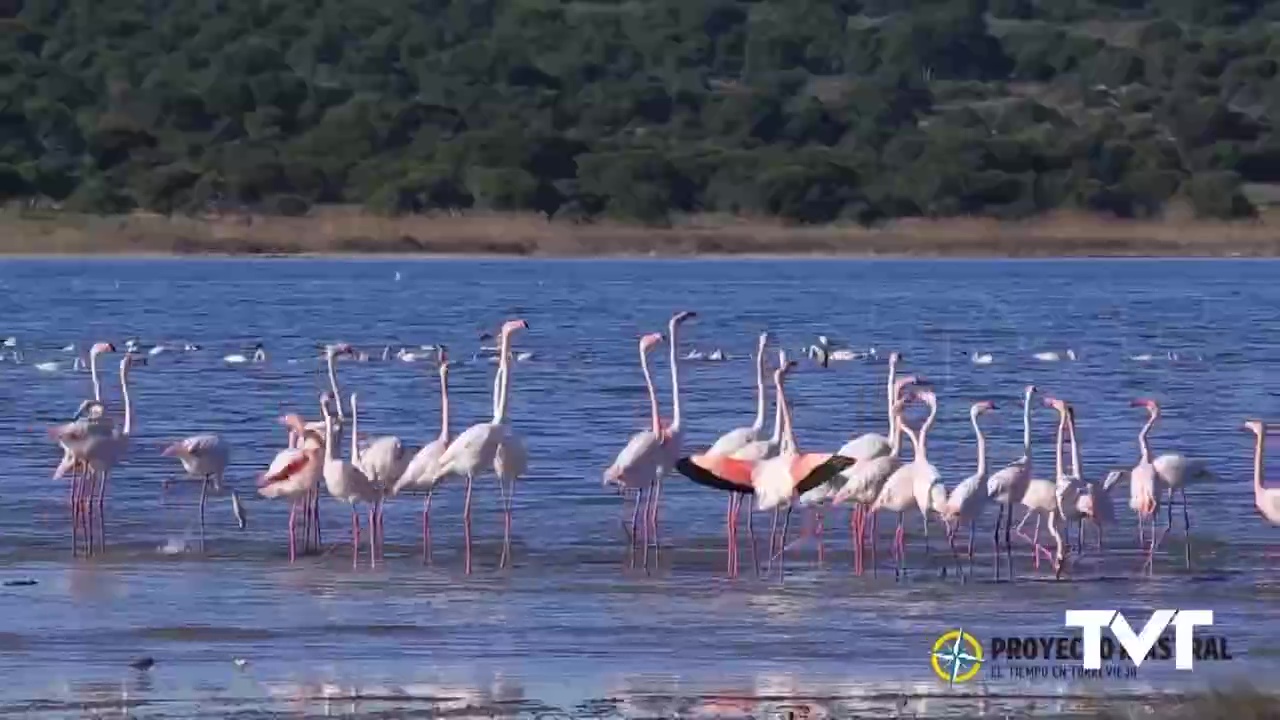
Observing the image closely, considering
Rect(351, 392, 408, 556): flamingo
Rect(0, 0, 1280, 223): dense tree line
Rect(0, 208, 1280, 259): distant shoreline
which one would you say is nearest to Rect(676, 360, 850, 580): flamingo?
Rect(351, 392, 408, 556): flamingo

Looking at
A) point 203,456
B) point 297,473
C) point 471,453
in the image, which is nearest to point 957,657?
point 471,453

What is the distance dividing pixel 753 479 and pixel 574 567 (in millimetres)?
1038

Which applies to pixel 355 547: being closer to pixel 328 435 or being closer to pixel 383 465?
pixel 383 465

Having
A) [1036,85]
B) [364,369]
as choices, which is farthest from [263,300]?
[1036,85]

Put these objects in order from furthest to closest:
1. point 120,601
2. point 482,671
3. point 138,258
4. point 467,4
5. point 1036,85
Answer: point 467,4
point 1036,85
point 138,258
point 120,601
point 482,671

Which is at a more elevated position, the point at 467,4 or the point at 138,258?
the point at 467,4

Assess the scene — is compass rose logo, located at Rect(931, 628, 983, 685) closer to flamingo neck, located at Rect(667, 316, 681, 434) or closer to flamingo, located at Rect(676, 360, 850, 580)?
flamingo, located at Rect(676, 360, 850, 580)

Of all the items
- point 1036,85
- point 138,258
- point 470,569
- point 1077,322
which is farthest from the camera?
point 1036,85

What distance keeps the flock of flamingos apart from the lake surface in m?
0.19

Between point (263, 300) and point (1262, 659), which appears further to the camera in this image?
point (263, 300)

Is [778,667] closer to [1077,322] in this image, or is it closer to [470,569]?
[470,569]

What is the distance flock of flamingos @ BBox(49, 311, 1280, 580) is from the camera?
14.6m

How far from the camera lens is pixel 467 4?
91250mm

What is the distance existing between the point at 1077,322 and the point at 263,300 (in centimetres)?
1276
